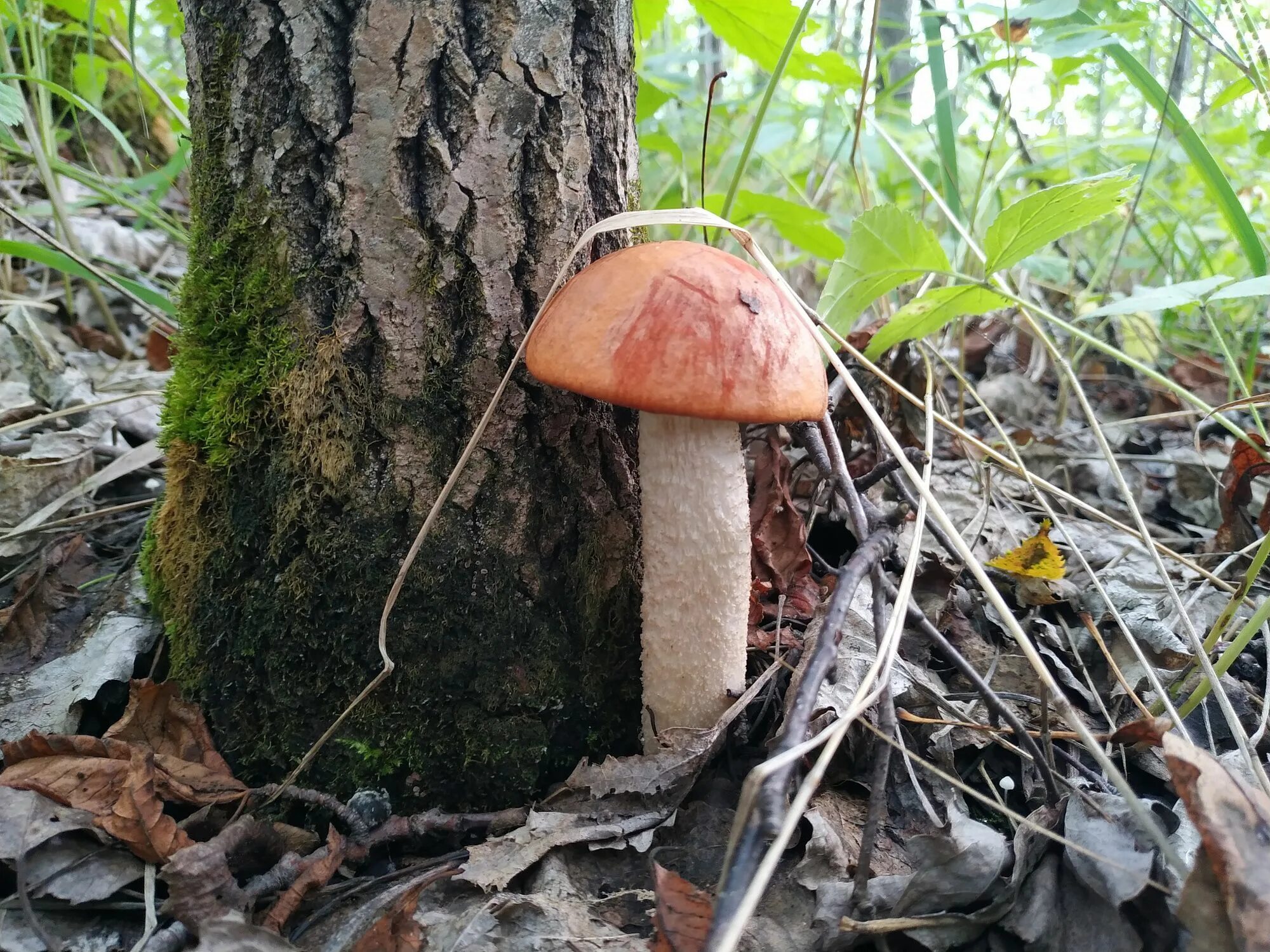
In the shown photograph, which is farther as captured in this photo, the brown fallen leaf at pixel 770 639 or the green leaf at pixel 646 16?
the green leaf at pixel 646 16

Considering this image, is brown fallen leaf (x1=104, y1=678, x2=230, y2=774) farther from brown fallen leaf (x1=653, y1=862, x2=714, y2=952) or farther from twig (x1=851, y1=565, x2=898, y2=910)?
twig (x1=851, y1=565, x2=898, y2=910)

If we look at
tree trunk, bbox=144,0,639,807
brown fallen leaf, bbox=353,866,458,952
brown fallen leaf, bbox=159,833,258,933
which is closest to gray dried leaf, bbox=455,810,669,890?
brown fallen leaf, bbox=353,866,458,952

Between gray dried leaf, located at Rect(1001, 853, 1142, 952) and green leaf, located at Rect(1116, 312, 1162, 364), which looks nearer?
gray dried leaf, located at Rect(1001, 853, 1142, 952)

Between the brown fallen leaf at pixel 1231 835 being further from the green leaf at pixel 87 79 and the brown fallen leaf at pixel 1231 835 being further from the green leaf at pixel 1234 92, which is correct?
the green leaf at pixel 87 79

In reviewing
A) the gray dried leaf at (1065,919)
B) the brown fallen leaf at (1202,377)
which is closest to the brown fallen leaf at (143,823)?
the gray dried leaf at (1065,919)

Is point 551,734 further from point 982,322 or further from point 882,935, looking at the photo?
point 982,322

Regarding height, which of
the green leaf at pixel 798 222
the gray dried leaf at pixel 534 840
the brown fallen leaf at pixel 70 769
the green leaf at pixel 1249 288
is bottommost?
the gray dried leaf at pixel 534 840
